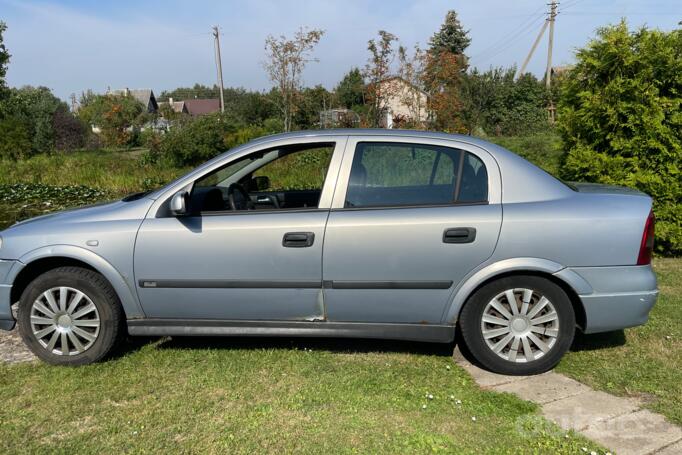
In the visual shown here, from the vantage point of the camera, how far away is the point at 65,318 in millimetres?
3725

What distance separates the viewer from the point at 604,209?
337 cm

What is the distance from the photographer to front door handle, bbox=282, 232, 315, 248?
346 cm

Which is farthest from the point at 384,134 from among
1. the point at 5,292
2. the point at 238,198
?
the point at 5,292

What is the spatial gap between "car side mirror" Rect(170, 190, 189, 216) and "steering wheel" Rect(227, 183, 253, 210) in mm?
370

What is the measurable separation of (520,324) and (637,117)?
151 inches

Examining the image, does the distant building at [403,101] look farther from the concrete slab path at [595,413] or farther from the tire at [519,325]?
the concrete slab path at [595,413]

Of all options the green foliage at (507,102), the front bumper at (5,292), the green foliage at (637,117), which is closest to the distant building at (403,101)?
the green foliage at (637,117)

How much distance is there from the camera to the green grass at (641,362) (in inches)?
129

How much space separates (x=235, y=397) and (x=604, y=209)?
2.65 metres

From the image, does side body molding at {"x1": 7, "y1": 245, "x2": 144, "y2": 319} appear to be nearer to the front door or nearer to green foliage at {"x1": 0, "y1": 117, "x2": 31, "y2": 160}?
the front door

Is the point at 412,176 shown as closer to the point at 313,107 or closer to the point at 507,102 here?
the point at 313,107

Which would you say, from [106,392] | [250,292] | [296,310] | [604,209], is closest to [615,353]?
[604,209]

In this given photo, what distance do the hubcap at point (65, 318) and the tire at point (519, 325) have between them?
2.63 metres

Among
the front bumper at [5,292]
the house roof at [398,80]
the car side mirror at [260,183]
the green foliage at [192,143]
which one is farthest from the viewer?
the green foliage at [192,143]
